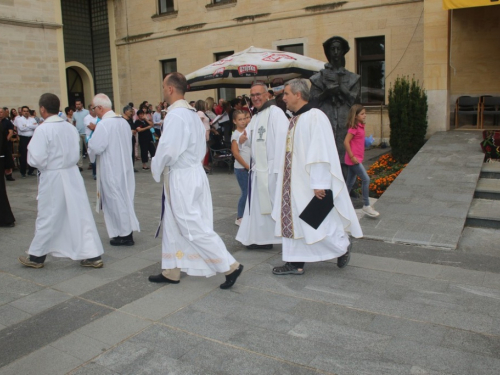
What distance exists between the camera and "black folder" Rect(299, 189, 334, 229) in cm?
484

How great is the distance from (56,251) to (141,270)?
0.96m

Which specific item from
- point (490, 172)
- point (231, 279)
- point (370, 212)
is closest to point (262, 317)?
point (231, 279)

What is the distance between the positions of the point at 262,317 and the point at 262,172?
2.16 meters

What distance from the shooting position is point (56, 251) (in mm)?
5414

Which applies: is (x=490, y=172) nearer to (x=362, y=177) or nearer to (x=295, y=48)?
(x=362, y=177)

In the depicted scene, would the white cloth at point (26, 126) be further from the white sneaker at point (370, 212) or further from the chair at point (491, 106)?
the chair at point (491, 106)

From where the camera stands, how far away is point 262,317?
4031 millimetres

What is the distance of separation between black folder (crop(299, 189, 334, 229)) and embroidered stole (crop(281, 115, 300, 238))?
0.17 metres

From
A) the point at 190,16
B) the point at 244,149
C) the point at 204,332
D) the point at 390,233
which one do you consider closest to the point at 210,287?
the point at 204,332

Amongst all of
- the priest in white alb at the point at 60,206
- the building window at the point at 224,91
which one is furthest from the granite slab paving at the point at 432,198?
the building window at the point at 224,91

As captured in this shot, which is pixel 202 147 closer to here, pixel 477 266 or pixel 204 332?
pixel 204 332

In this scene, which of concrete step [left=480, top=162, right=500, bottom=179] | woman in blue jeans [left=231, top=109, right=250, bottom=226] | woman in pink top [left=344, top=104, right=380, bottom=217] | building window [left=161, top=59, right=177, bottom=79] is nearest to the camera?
woman in blue jeans [left=231, top=109, right=250, bottom=226]

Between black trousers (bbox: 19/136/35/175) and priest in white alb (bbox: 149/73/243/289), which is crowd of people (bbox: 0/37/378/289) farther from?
black trousers (bbox: 19/136/35/175)

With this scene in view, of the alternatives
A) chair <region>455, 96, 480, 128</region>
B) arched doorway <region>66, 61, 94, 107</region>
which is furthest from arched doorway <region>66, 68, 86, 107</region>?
chair <region>455, 96, 480, 128</region>
